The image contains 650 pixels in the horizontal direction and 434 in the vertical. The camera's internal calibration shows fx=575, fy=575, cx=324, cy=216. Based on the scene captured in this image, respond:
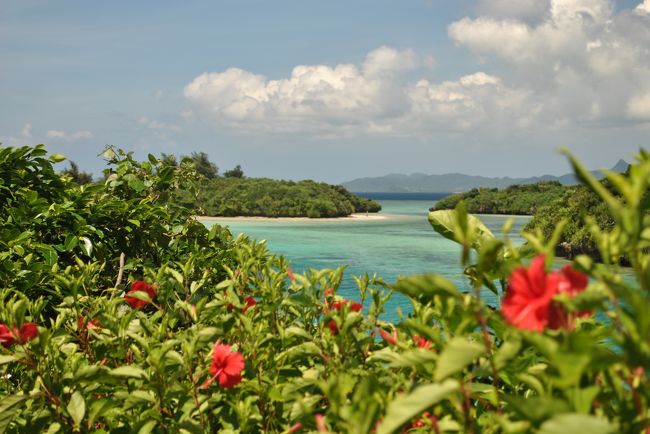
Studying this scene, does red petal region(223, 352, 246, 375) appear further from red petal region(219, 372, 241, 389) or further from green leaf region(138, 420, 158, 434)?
green leaf region(138, 420, 158, 434)

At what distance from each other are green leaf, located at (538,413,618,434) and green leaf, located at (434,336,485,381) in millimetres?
124

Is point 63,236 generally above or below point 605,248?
below

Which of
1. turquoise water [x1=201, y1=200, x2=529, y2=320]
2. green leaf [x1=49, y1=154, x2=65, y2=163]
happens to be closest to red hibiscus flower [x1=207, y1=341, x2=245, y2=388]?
green leaf [x1=49, y1=154, x2=65, y2=163]

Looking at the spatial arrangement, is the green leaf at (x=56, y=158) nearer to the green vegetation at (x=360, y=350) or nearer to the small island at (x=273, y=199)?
the green vegetation at (x=360, y=350)

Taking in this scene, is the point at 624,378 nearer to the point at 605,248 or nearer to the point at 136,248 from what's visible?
the point at 605,248

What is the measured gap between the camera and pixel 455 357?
77cm

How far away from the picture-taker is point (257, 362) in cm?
162

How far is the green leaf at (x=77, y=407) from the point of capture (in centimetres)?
140

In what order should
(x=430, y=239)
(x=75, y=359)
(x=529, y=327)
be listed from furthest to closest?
1. (x=430, y=239)
2. (x=75, y=359)
3. (x=529, y=327)

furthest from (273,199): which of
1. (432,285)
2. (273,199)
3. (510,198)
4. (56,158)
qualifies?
(432,285)

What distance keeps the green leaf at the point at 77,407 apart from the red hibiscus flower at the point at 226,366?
1.10ft

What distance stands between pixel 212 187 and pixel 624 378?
202 ft

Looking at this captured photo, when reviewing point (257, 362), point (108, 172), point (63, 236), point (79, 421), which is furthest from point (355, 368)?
point (108, 172)

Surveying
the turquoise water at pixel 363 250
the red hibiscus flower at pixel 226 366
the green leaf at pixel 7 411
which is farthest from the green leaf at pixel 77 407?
the turquoise water at pixel 363 250
